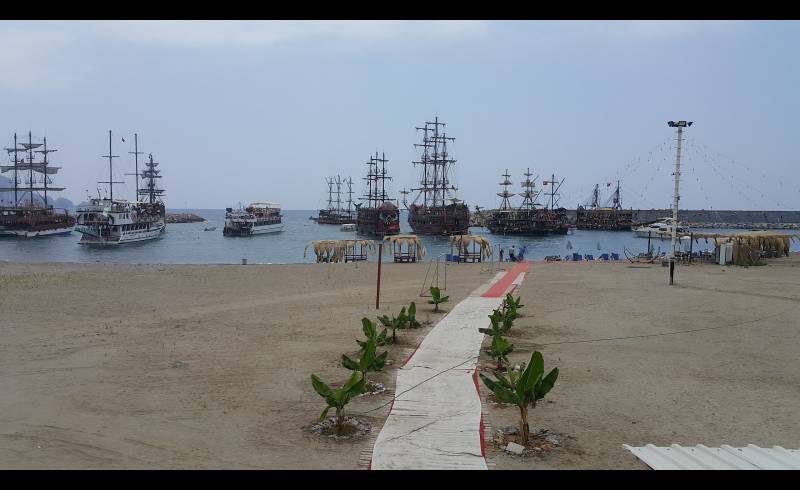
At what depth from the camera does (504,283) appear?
26.0 metres

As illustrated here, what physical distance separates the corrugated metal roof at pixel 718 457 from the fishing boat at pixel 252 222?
9602cm

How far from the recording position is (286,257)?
63469 millimetres

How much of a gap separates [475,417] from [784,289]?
2246cm

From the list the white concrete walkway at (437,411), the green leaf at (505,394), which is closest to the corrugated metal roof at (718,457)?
the green leaf at (505,394)

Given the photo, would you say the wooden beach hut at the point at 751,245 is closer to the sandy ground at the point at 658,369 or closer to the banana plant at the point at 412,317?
the sandy ground at the point at 658,369

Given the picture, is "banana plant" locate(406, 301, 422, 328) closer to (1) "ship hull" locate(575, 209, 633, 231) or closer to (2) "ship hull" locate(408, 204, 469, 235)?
(2) "ship hull" locate(408, 204, 469, 235)

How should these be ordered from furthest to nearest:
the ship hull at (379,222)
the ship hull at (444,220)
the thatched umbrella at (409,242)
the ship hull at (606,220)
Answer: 1. the ship hull at (606,220)
2. the ship hull at (444,220)
3. the ship hull at (379,222)
4. the thatched umbrella at (409,242)

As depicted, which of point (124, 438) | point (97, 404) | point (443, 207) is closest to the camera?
point (124, 438)

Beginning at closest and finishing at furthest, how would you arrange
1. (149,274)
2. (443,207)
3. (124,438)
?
(124,438) < (149,274) < (443,207)

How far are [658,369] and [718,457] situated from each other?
536 cm

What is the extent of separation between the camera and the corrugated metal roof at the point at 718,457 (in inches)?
237
